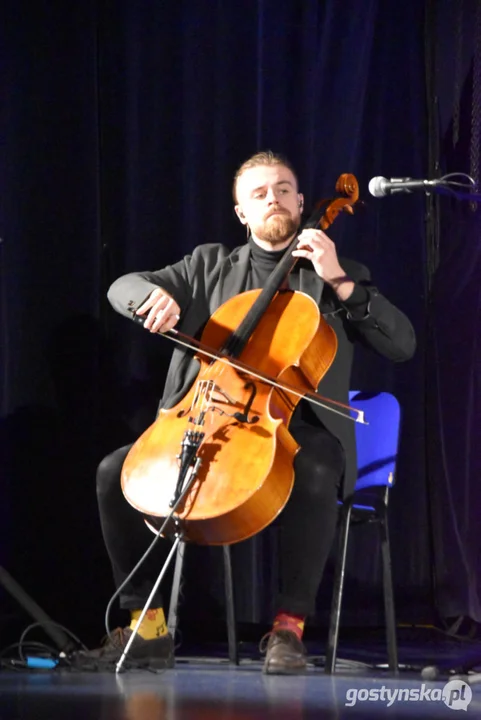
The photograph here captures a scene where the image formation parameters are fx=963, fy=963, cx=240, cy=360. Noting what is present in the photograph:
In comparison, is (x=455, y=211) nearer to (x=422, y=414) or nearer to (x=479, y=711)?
(x=422, y=414)

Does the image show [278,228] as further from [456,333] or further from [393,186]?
[456,333]

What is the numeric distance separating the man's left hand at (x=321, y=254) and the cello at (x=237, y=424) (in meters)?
0.06

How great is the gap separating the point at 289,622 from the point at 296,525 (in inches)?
9.0

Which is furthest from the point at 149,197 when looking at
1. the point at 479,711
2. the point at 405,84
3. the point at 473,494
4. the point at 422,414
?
the point at 479,711

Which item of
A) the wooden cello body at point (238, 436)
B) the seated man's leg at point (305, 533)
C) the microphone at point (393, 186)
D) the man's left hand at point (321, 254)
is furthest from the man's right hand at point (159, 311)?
the microphone at point (393, 186)

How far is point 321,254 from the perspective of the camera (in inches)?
95.0

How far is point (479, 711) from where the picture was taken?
1797mm

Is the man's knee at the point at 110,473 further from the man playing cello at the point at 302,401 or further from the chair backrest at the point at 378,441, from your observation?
the chair backrest at the point at 378,441

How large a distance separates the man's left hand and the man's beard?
26cm

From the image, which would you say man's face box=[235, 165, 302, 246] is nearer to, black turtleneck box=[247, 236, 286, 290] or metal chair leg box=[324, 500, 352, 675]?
black turtleneck box=[247, 236, 286, 290]

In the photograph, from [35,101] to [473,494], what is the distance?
77.8 inches

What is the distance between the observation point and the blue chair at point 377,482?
101 inches

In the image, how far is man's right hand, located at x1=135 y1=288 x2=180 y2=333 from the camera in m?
2.43

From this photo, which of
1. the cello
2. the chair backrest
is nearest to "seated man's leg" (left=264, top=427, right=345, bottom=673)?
the cello
